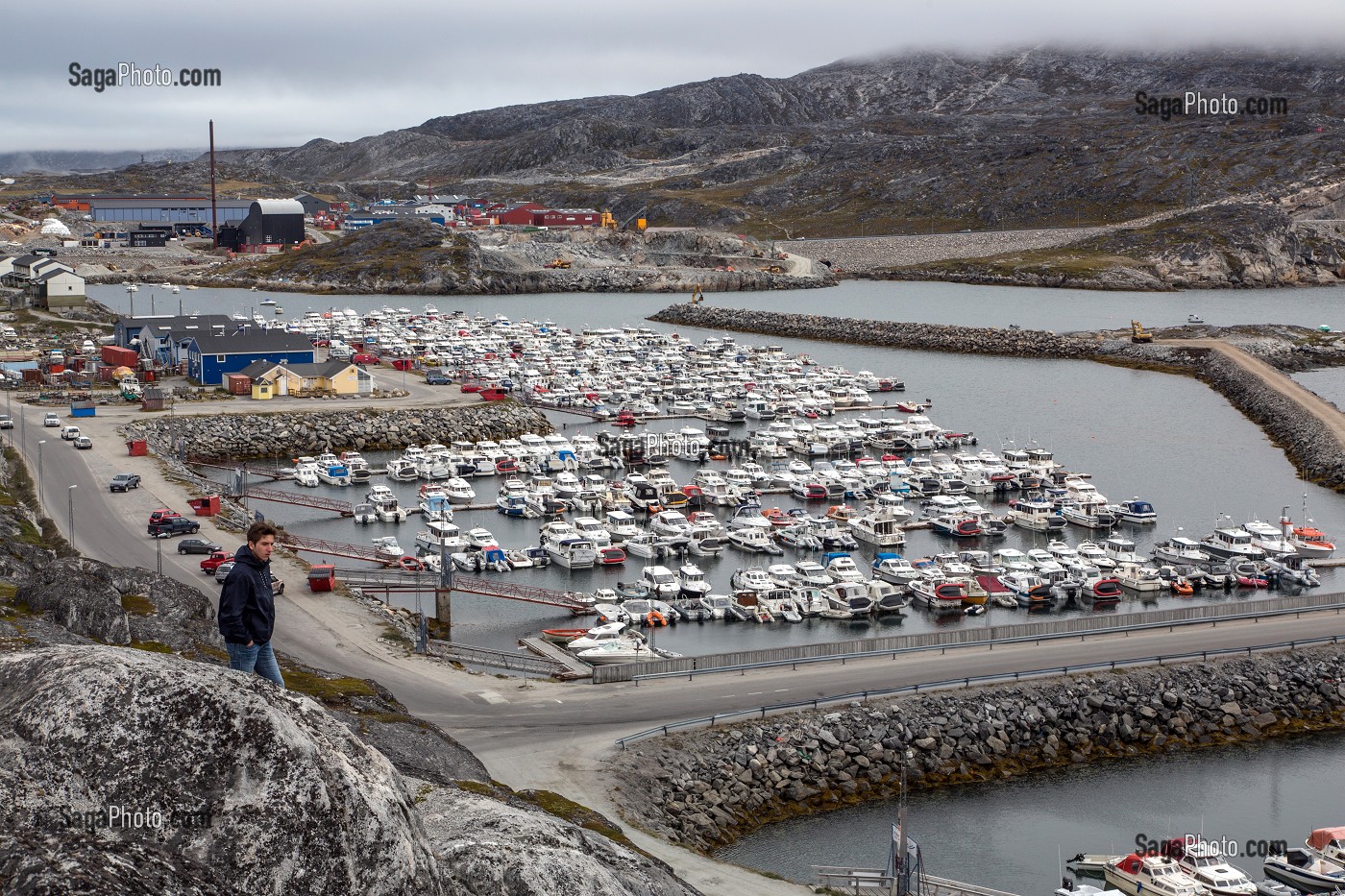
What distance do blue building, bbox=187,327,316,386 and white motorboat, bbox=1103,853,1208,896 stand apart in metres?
48.3

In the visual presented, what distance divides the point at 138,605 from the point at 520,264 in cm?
10755

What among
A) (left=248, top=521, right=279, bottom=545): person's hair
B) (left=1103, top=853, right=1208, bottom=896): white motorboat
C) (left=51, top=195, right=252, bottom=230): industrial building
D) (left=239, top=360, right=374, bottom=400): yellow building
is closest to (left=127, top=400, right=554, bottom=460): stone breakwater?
(left=239, top=360, right=374, bottom=400): yellow building

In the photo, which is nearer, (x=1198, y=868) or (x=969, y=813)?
(x=1198, y=868)

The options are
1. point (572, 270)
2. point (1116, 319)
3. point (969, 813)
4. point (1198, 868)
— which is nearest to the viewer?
point (1198, 868)

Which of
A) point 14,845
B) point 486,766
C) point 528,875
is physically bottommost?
point 486,766

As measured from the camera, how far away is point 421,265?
12131cm

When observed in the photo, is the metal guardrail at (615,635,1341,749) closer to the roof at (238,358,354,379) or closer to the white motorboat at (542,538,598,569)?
the white motorboat at (542,538,598,569)

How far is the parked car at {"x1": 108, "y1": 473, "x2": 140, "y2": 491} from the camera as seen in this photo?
39000 mm

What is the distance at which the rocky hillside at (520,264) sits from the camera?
119 m

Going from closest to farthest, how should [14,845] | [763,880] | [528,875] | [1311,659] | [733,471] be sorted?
[14,845] < [528,875] < [763,880] < [1311,659] < [733,471]

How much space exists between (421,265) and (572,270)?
50.3 feet

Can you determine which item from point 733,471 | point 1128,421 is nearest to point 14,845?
point 733,471

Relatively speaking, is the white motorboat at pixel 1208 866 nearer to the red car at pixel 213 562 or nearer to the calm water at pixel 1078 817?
the calm water at pixel 1078 817

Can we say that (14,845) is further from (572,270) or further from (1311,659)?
(572,270)
